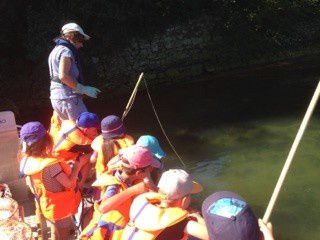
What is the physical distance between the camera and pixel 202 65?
12156 mm

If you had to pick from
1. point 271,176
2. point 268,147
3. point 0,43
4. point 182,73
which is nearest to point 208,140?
point 268,147

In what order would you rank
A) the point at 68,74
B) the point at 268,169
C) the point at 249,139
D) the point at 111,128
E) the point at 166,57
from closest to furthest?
the point at 111,128, the point at 68,74, the point at 268,169, the point at 249,139, the point at 166,57

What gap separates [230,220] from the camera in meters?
2.10

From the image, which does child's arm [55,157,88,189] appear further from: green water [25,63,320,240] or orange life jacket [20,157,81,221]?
green water [25,63,320,240]

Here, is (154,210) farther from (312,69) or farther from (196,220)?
(312,69)

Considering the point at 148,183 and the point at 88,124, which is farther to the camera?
the point at 88,124

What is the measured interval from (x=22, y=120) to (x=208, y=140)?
438cm

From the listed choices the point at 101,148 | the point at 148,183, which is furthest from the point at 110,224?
the point at 101,148

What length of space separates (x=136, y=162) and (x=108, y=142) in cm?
83

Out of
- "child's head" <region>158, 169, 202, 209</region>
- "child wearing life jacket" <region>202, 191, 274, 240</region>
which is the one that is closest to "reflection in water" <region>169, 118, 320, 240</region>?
"child's head" <region>158, 169, 202, 209</region>

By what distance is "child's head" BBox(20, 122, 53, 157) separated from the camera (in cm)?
347

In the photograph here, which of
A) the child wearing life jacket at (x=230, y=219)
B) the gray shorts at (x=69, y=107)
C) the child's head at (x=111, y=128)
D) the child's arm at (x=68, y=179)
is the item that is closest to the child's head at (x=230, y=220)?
the child wearing life jacket at (x=230, y=219)

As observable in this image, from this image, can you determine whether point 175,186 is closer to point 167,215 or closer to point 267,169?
point 167,215

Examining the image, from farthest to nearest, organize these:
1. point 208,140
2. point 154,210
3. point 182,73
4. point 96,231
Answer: point 182,73
point 208,140
point 96,231
point 154,210
